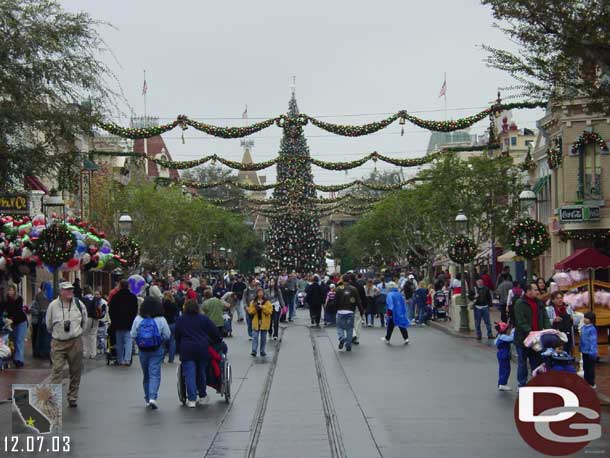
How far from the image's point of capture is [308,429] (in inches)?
570

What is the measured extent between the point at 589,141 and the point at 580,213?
9.01 ft

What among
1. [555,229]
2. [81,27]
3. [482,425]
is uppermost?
[81,27]

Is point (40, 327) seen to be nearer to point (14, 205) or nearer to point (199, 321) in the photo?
point (14, 205)

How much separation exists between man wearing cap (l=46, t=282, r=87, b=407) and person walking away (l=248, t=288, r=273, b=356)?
9.10 m

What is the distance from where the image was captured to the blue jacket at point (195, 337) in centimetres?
1686

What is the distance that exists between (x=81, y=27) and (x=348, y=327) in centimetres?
1131

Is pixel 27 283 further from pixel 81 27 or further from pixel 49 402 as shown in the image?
pixel 49 402

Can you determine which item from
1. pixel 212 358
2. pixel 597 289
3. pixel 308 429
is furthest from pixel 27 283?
pixel 308 429

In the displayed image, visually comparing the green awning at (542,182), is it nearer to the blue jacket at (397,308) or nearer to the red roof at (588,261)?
the blue jacket at (397,308)

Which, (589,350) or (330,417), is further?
(589,350)

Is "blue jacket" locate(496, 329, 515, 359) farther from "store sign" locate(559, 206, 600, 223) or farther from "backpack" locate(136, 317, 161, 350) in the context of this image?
"store sign" locate(559, 206, 600, 223)

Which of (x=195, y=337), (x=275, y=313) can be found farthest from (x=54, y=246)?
(x=195, y=337)

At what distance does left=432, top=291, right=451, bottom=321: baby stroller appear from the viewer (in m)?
44.1

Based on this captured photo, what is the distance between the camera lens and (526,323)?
18.3 metres
